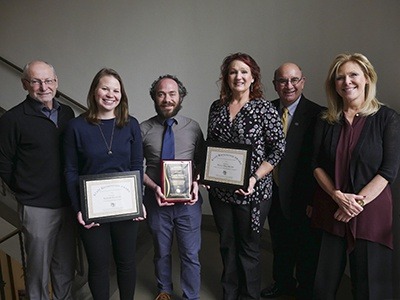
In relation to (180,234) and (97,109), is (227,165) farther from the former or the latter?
(97,109)

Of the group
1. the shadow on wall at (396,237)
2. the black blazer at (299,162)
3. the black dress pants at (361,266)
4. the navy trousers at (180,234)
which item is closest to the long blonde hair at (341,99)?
the black blazer at (299,162)

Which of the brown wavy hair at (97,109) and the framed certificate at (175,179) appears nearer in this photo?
the brown wavy hair at (97,109)

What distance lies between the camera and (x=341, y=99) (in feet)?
5.93

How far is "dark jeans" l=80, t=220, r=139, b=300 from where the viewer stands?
74.5 inches

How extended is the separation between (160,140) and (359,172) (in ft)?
3.61

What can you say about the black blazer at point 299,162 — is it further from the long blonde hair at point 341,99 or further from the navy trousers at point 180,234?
the navy trousers at point 180,234

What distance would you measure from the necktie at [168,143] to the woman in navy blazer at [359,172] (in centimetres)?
83

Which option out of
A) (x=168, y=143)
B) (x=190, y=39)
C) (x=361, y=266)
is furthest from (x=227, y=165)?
(x=190, y=39)

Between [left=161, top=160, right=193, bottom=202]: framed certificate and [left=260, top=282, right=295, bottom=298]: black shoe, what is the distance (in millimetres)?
996

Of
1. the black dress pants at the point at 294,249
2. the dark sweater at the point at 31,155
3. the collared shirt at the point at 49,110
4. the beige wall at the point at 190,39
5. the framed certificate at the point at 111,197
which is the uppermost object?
the beige wall at the point at 190,39

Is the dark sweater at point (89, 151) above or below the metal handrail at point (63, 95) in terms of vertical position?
below

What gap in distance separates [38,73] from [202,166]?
102 cm

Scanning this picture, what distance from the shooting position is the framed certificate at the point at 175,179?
6.58 feet

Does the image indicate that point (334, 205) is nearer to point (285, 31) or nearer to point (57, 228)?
point (57, 228)
